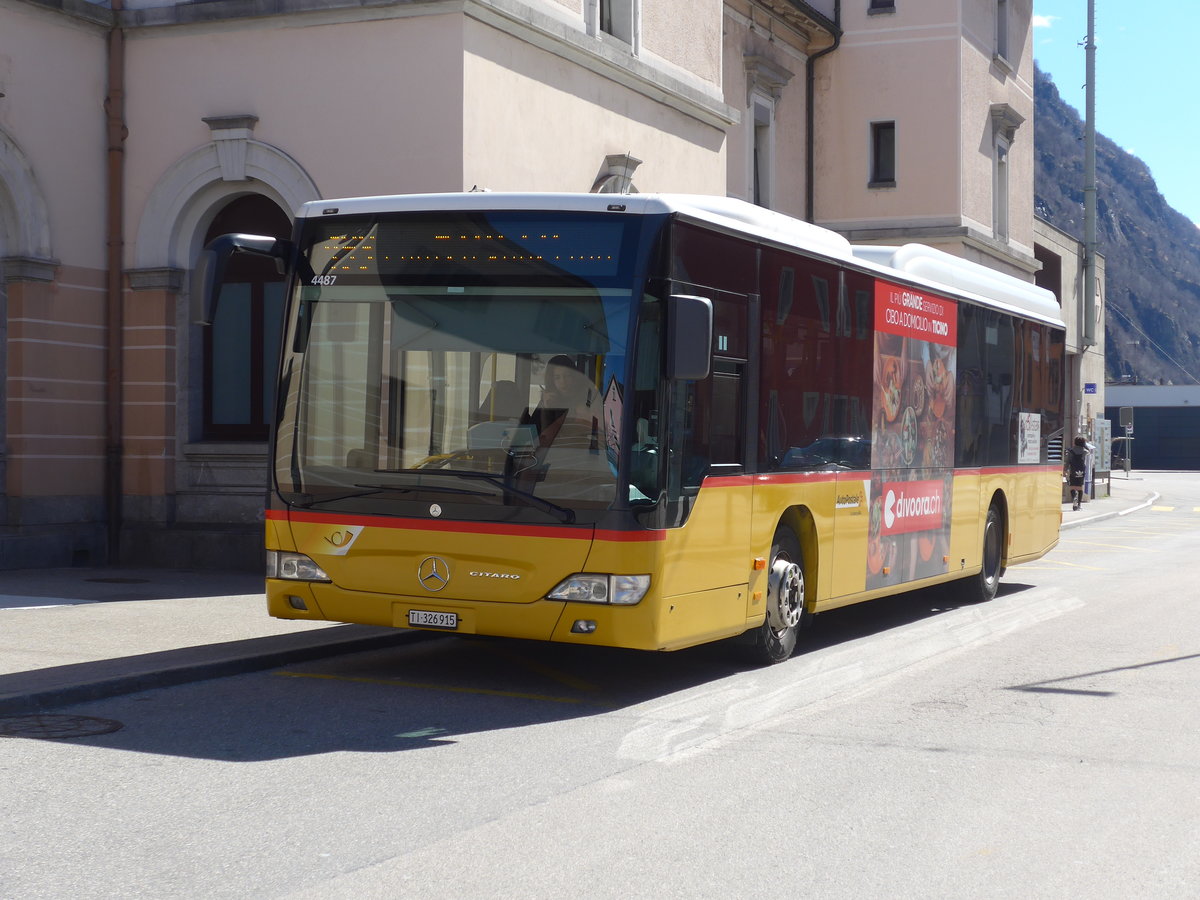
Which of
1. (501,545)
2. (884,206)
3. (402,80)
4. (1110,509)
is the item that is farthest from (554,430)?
(1110,509)

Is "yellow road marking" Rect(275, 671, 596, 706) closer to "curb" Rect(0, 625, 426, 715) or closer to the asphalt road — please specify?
the asphalt road

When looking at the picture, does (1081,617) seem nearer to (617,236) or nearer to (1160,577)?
(1160,577)

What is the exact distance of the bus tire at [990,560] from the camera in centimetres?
1562

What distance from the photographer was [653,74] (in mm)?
19969

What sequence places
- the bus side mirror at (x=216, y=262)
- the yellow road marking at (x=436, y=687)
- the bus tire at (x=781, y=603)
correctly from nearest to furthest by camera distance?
the bus side mirror at (x=216, y=262), the yellow road marking at (x=436, y=687), the bus tire at (x=781, y=603)

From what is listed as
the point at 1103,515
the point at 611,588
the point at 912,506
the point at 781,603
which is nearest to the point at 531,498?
the point at 611,588

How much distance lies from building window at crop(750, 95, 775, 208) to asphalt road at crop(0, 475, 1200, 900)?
68.5 feet

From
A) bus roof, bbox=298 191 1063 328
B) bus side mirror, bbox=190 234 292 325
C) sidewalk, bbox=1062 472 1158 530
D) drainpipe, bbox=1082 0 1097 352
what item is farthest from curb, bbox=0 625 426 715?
drainpipe, bbox=1082 0 1097 352

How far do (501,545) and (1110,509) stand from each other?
3035cm

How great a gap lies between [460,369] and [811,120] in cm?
2628

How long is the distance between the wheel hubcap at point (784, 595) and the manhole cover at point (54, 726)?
4483mm

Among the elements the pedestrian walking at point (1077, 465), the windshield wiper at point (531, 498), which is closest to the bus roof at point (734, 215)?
the windshield wiper at point (531, 498)

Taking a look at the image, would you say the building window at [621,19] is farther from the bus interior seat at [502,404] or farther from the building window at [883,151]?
the building window at [883,151]

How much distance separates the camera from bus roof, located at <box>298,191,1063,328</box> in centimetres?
905
